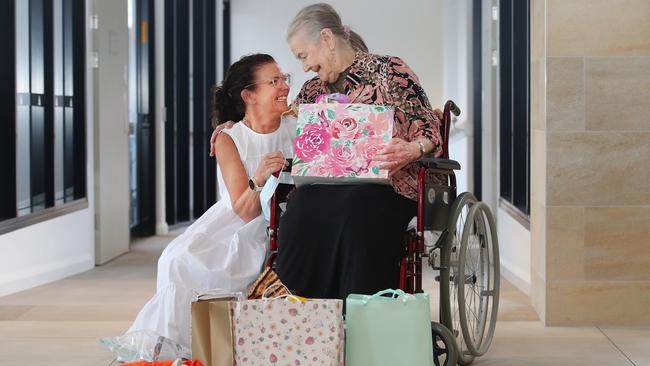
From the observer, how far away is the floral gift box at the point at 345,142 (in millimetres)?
3037

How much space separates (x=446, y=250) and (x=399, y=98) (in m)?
0.47

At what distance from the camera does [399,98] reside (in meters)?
3.26

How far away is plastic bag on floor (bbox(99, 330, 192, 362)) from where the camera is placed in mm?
3123

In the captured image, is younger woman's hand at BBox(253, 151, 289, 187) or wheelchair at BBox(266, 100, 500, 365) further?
younger woman's hand at BBox(253, 151, 289, 187)

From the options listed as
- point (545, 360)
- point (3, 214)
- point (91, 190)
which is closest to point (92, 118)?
point (91, 190)

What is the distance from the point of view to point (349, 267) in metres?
3.01

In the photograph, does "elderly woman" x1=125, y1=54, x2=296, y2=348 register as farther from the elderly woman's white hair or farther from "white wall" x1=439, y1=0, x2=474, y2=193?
"white wall" x1=439, y1=0, x2=474, y2=193

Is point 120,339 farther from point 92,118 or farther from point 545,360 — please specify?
point 92,118

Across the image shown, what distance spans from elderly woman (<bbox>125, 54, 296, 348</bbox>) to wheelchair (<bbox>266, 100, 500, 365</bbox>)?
13cm

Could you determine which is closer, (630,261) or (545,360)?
(545,360)

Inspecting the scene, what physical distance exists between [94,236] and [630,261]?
3219mm

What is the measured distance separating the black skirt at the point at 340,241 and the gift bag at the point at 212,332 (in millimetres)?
278

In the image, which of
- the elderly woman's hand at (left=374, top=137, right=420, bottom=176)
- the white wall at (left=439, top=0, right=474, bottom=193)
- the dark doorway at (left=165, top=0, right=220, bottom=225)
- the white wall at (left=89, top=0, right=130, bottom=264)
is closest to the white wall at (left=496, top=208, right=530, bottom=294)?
the white wall at (left=439, top=0, right=474, bottom=193)

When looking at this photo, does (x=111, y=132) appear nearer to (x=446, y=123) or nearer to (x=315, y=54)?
(x=315, y=54)
